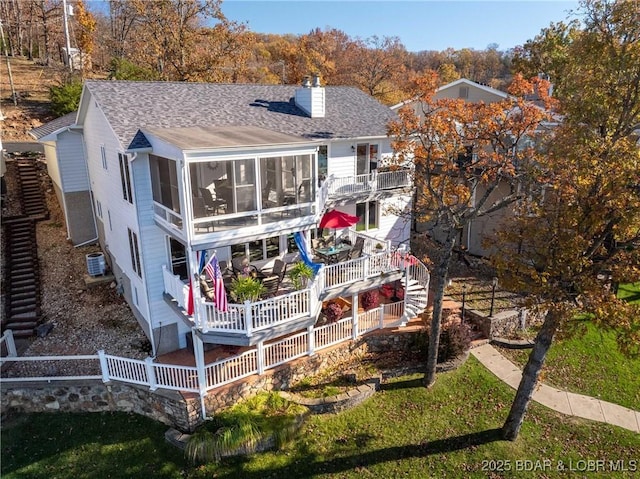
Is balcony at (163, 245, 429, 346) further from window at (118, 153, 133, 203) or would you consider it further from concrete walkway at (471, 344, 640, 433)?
concrete walkway at (471, 344, 640, 433)

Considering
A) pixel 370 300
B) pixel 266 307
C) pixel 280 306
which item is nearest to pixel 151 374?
pixel 266 307

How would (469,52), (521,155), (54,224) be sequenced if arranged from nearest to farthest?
(521,155) → (54,224) → (469,52)

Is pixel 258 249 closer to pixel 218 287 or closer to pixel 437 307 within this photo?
pixel 218 287

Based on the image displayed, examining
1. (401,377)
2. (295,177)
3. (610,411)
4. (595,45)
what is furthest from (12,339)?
(595,45)

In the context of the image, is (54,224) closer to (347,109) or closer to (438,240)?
(347,109)

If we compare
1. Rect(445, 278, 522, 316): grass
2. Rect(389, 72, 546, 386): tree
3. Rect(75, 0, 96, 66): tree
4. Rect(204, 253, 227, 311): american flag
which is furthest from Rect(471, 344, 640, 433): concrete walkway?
Rect(75, 0, 96, 66): tree

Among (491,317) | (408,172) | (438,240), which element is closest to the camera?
(491,317)

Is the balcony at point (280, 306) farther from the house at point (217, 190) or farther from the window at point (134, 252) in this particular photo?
the window at point (134, 252)
